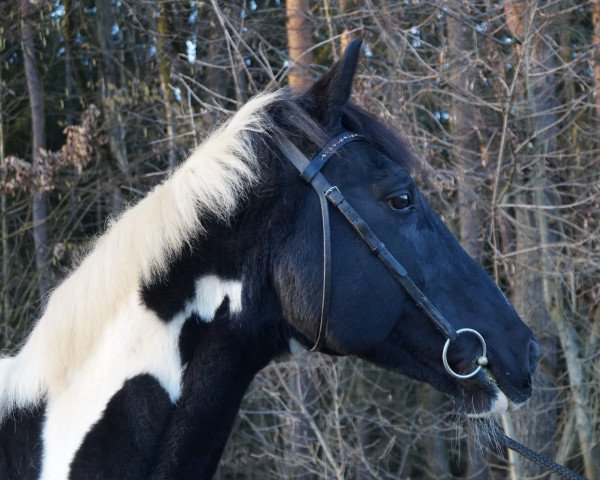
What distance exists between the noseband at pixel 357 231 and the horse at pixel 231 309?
0.4 inches

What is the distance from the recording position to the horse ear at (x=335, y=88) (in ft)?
7.91

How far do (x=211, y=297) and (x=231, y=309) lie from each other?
7 centimetres

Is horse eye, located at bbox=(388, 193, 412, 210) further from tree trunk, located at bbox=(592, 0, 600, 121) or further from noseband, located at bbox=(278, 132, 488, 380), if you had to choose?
tree trunk, located at bbox=(592, 0, 600, 121)

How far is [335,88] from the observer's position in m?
2.43

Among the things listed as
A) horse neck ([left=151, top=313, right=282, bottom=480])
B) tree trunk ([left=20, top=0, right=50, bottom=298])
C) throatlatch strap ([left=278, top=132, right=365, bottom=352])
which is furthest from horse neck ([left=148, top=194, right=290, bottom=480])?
tree trunk ([left=20, top=0, right=50, bottom=298])

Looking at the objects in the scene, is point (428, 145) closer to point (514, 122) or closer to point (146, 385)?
point (514, 122)

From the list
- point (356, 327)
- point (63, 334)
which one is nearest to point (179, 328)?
point (63, 334)

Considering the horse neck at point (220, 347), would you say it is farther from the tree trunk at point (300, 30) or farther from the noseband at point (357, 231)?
the tree trunk at point (300, 30)

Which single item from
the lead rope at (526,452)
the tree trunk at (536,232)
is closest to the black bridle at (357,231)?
the lead rope at (526,452)

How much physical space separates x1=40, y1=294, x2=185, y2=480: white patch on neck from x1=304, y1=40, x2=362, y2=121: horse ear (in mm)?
789

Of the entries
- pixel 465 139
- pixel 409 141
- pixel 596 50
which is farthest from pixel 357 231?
pixel 465 139

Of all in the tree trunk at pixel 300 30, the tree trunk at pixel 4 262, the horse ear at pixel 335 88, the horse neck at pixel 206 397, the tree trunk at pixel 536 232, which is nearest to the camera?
the horse neck at pixel 206 397

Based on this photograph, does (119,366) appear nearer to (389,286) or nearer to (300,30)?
(389,286)

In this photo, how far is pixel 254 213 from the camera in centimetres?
234
